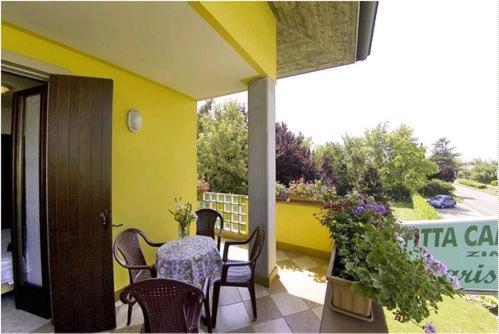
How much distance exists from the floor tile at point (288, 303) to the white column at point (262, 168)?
9.8 inches

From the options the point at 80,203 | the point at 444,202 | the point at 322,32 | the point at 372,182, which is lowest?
the point at 444,202

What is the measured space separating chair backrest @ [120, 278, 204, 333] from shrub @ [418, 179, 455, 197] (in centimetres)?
1361

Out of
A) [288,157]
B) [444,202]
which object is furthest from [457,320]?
[444,202]

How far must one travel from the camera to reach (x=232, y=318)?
7.09ft

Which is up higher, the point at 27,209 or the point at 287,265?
the point at 27,209

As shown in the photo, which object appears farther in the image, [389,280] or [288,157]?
[288,157]

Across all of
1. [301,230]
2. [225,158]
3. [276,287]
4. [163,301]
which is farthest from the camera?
[225,158]

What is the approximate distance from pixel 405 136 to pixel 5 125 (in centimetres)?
1448

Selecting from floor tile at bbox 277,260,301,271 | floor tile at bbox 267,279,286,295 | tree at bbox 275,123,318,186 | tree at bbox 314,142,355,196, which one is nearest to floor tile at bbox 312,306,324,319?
floor tile at bbox 267,279,286,295

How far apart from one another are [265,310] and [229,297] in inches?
17.6

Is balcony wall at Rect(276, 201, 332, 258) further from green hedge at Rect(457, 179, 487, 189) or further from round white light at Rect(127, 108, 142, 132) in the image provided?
green hedge at Rect(457, 179, 487, 189)

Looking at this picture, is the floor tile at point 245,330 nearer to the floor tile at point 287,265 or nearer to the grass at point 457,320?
the grass at point 457,320

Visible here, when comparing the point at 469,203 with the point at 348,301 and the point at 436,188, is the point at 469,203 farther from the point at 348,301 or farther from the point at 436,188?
the point at 348,301

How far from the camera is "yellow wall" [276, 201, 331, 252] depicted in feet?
11.9
